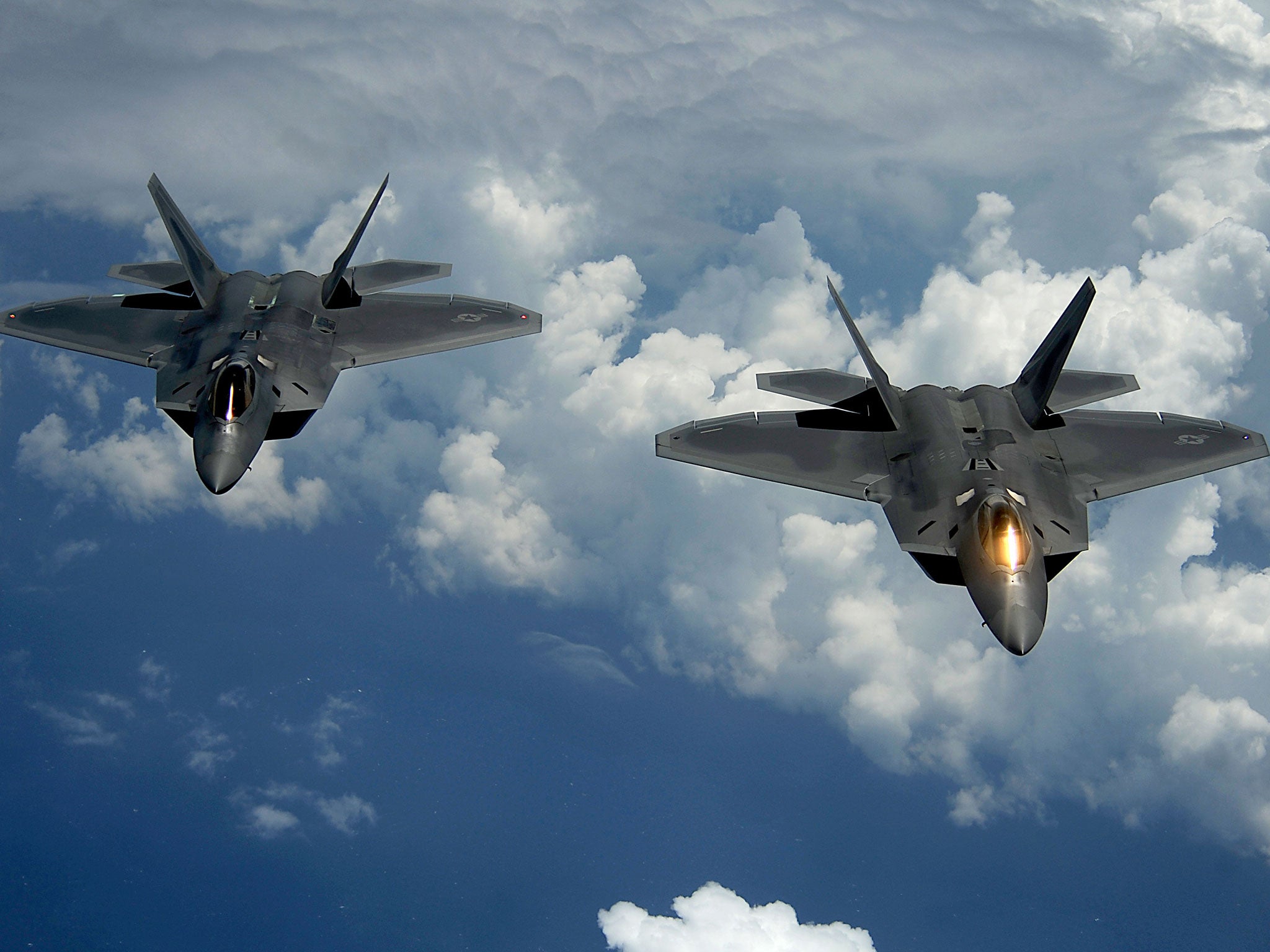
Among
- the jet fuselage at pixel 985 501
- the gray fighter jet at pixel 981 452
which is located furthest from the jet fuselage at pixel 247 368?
the jet fuselage at pixel 985 501

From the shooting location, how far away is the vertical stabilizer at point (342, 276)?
97.4 ft

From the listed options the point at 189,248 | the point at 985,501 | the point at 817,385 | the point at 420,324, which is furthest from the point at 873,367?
the point at 189,248

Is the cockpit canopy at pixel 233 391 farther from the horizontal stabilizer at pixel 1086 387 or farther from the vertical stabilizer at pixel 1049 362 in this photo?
the horizontal stabilizer at pixel 1086 387

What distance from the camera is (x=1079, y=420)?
27312 millimetres

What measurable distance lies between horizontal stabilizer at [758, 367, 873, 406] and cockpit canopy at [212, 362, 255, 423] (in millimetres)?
13260

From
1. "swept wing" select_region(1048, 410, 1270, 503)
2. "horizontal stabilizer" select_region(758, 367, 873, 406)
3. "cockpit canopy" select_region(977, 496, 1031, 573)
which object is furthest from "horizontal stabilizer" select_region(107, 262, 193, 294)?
"swept wing" select_region(1048, 410, 1270, 503)

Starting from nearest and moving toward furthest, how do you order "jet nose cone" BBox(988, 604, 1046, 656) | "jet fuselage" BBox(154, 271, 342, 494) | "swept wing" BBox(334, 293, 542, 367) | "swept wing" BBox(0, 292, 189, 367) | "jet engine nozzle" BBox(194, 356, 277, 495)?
"jet nose cone" BBox(988, 604, 1046, 656)
"jet engine nozzle" BBox(194, 356, 277, 495)
"jet fuselage" BBox(154, 271, 342, 494)
"swept wing" BBox(0, 292, 189, 367)
"swept wing" BBox(334, 293, 542, 367)

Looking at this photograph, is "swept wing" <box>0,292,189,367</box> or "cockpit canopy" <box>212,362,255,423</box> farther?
"swept wing" <box>0,292,189,367</box>

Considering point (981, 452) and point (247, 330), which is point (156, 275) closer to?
point (247, 330)

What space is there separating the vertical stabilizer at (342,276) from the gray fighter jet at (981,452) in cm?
1091

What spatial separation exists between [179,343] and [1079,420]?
79.8ft

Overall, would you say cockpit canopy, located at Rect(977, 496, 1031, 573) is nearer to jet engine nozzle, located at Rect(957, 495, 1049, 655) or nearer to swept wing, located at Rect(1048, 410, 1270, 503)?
jet engine nozzle, located at Rect(957, 495, 1049, 655)

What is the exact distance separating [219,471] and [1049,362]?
2003cm

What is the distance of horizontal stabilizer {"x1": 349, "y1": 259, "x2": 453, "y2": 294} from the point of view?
1303 inches
